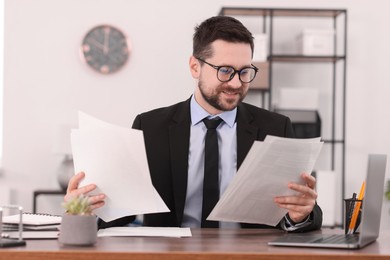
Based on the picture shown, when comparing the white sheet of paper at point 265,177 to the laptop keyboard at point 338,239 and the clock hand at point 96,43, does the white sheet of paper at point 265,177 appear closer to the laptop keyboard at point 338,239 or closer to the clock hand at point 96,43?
the laptop keyboard at point 338,239

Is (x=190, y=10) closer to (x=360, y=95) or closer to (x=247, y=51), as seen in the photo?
(x=360, y=95)

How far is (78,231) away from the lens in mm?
1629

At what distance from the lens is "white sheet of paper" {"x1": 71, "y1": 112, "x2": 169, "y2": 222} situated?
1.84 metres

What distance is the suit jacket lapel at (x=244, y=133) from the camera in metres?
2.44

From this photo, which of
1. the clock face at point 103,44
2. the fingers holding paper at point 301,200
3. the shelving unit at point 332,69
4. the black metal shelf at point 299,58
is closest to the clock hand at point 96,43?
the clock face at point 103,44

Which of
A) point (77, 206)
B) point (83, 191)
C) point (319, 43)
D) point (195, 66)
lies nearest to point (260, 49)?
point (319, 43)

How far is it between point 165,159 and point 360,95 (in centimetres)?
307

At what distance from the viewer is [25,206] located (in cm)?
505

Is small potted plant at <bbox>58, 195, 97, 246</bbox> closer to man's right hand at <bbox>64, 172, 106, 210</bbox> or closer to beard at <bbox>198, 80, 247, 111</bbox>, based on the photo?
man's right hand at <bbox>64, 172, 106, 210</bbox>

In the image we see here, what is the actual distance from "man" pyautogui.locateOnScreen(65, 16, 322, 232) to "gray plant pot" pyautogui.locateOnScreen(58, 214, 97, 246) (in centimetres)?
63

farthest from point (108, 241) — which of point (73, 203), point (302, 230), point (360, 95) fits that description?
point (360, 95)

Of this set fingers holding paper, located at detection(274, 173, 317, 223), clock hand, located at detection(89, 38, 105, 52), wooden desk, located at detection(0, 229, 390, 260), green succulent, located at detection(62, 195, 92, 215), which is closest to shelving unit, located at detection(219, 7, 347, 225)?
clock hand, located at detection(89, 38, 105, 52)

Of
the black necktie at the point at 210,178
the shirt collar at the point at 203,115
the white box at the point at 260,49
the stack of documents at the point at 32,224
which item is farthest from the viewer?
the white box at the point at 260,49

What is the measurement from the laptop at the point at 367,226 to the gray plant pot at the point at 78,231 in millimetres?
440
